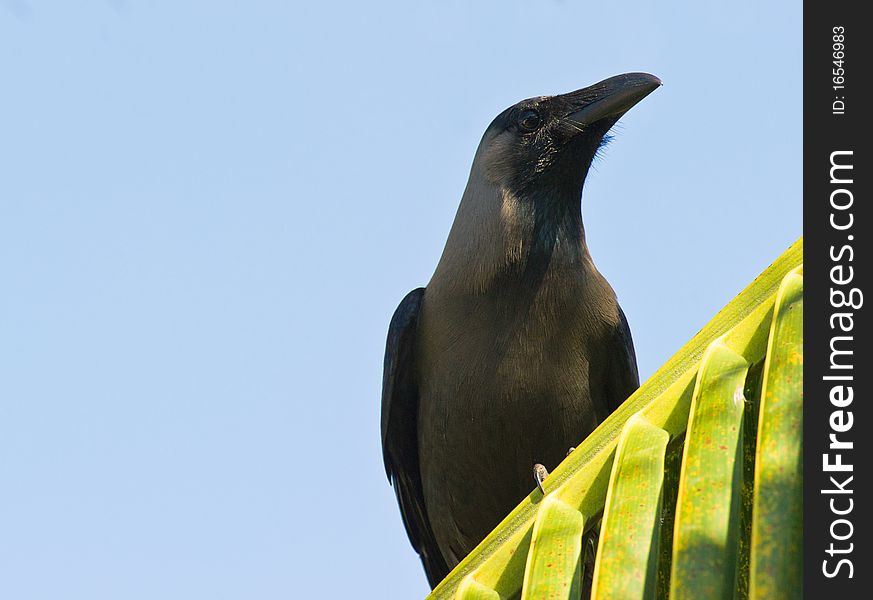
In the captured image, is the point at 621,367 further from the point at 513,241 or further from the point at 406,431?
the point at 406,431

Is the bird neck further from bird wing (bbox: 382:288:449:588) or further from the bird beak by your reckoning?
the bird beak

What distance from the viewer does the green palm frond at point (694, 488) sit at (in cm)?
176

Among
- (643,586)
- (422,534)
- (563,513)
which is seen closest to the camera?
(643,586)

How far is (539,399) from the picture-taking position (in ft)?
17.5

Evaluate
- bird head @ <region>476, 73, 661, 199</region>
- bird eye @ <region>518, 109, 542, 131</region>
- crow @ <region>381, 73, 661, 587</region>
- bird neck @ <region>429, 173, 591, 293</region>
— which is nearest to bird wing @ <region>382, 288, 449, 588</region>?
crow @ <region>381, 73, 661, 587</region>

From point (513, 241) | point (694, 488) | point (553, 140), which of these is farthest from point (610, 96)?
point (694, 488)

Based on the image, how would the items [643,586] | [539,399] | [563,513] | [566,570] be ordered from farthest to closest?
[539,399]
[563,513]
[566,570]
[643,586]

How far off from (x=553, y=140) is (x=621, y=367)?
1223mm
